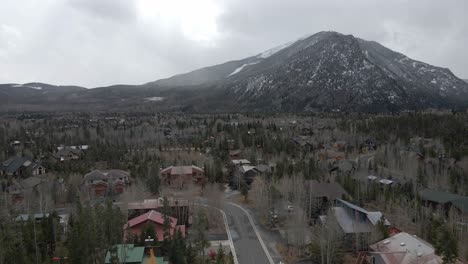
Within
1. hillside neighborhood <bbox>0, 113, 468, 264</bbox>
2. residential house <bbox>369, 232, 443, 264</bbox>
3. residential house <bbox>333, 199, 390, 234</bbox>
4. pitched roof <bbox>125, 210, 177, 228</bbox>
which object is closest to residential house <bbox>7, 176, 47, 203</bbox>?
hillside neighborhood <bbox>0, 113, 468, 264</bbox>

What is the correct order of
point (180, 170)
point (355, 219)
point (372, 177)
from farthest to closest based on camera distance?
point (180, 170)
point (372, 177)
point (355, 219)

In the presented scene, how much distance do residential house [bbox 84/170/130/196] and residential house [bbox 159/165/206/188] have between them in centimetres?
578

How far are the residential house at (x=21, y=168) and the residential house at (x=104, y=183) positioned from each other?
14.1m

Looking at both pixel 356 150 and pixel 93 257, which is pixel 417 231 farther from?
pixel 356 150

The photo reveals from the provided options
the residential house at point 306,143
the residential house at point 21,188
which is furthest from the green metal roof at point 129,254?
the residential house at point 306,143

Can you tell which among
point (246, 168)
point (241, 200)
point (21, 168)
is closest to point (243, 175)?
point (246, 168)

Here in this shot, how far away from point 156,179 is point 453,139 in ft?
205

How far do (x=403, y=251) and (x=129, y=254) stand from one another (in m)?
18.3

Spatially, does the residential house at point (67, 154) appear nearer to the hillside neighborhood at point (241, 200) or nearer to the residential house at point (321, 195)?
the hillside neighborhood at point (241, 200)

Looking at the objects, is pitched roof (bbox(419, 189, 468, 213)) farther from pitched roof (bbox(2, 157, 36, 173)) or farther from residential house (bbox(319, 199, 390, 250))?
pitched roof (bbox(2, 157, 36, 173))

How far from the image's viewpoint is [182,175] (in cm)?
5922

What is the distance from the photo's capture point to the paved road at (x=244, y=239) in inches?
1237

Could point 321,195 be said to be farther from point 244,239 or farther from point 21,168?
point 21,168

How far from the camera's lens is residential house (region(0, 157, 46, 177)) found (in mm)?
63969
